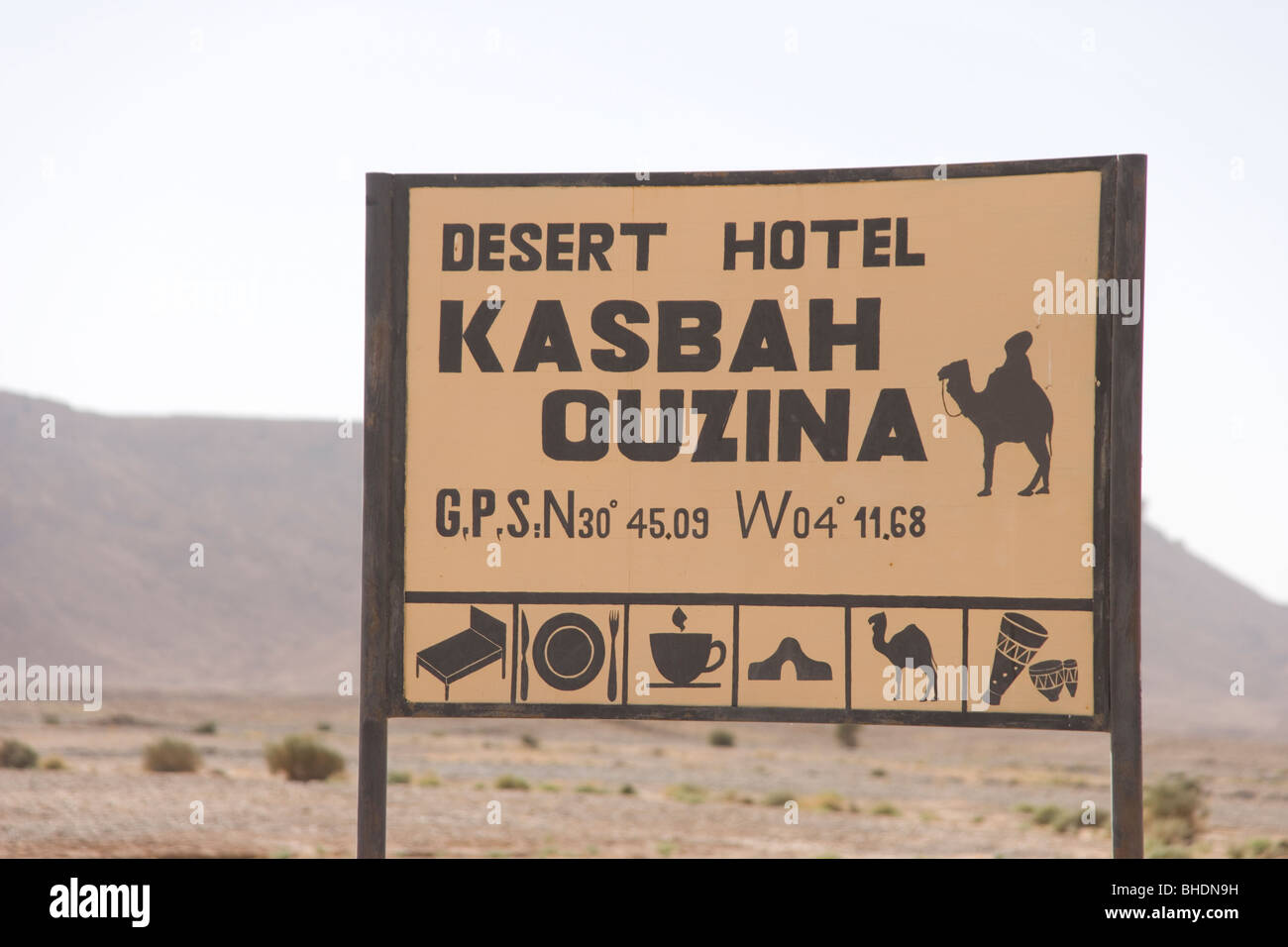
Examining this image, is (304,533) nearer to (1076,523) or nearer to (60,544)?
(60,544)

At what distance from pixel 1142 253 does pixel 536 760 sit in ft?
96.9

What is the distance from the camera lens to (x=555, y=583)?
5105 mm

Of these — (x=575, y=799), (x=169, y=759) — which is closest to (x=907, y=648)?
(x=575, y=799)

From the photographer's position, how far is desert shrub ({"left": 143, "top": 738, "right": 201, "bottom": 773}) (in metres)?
23.7

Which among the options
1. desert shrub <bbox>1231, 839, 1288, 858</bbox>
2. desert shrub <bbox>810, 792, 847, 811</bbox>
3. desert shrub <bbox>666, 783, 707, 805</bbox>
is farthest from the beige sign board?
desert shrub <bbox>810, 792, 847, 811</bbox>

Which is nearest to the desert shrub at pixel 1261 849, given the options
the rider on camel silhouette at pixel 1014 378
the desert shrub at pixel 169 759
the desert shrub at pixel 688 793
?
the desert shrub at pixel 688 793

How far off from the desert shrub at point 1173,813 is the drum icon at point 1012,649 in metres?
17.2

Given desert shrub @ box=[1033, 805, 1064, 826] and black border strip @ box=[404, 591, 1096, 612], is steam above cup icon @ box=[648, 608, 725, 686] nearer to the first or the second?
black border strip @ box=[404, 591, 1096, 612]

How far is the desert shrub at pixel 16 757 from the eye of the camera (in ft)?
75.7

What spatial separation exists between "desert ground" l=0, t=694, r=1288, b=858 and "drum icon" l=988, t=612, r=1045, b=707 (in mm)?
11597

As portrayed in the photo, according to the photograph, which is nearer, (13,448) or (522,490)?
(522,490)

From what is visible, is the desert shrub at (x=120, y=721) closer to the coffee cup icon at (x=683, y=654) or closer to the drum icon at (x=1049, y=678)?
the coffee cup icon at (x=683, y=654)
